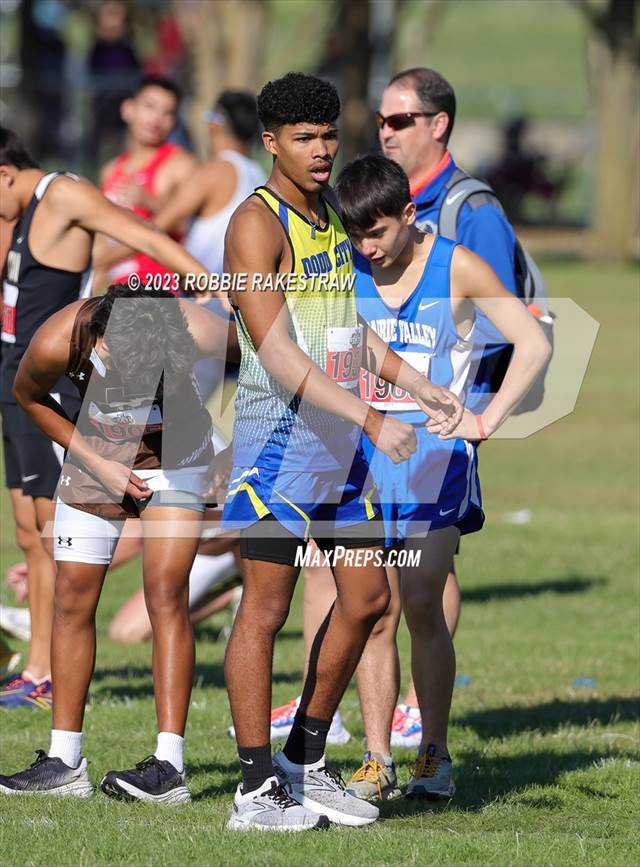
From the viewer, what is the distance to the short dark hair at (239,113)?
11.4m

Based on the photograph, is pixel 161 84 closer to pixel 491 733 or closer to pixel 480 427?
pixel 491 733

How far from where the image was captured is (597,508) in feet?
45.4

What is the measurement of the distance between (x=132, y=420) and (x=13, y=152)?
6.94ft

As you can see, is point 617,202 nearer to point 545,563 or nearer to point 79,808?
point 545,563

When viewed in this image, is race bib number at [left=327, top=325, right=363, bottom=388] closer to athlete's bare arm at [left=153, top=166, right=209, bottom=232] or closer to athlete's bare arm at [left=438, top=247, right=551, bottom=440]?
athlete's bare arm at [left=438, top=247, right=551, bottom=440]

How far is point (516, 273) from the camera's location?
22.8 feet

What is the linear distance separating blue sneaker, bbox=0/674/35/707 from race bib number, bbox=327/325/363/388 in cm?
292

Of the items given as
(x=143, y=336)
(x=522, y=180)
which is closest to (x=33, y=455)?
(x=143, y=336)

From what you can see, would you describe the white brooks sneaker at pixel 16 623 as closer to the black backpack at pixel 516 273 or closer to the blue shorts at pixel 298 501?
the black backpack at pixel 516 273

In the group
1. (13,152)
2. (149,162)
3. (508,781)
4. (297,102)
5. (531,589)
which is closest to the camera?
(297,102)

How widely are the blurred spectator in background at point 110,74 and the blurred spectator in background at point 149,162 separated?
15368 mm

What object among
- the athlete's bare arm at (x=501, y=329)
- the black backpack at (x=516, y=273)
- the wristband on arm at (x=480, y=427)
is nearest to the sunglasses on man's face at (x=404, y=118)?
the black backpack at (x=516, y=273)

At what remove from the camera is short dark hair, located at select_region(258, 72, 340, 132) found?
214 inches

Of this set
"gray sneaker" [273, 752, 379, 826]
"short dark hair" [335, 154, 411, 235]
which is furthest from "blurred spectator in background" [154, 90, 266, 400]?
"gray sneaker" [273, 752, 379, 826]
